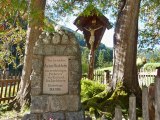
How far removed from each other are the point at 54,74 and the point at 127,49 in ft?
11.3

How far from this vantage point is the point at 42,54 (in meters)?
6.56

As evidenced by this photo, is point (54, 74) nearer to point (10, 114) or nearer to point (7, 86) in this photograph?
point (10, 114)

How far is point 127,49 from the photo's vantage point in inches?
364

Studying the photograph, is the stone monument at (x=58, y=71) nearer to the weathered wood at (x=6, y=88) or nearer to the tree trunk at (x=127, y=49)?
the tree trunk at (x=127, y=49)

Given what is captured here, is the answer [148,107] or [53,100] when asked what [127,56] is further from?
[148,107]

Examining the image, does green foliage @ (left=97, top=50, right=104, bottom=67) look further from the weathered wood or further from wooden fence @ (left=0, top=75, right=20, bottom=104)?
the weathered wood

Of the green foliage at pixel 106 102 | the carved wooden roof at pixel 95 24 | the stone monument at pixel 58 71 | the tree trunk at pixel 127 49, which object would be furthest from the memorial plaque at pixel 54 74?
the carved wooden roof at pixel 95 24

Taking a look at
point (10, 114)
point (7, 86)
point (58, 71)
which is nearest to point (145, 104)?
point (58, 71)

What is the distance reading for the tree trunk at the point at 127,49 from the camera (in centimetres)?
912

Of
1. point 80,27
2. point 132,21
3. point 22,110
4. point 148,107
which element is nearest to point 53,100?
point 148,107

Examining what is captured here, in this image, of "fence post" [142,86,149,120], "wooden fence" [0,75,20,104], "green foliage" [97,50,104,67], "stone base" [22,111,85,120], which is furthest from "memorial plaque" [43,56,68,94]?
"green foliage" [97,50,104,67]

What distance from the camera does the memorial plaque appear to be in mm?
6562

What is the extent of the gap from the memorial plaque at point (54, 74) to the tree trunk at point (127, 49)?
2964 mm

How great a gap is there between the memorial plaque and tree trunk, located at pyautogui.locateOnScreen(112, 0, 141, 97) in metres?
2.96
